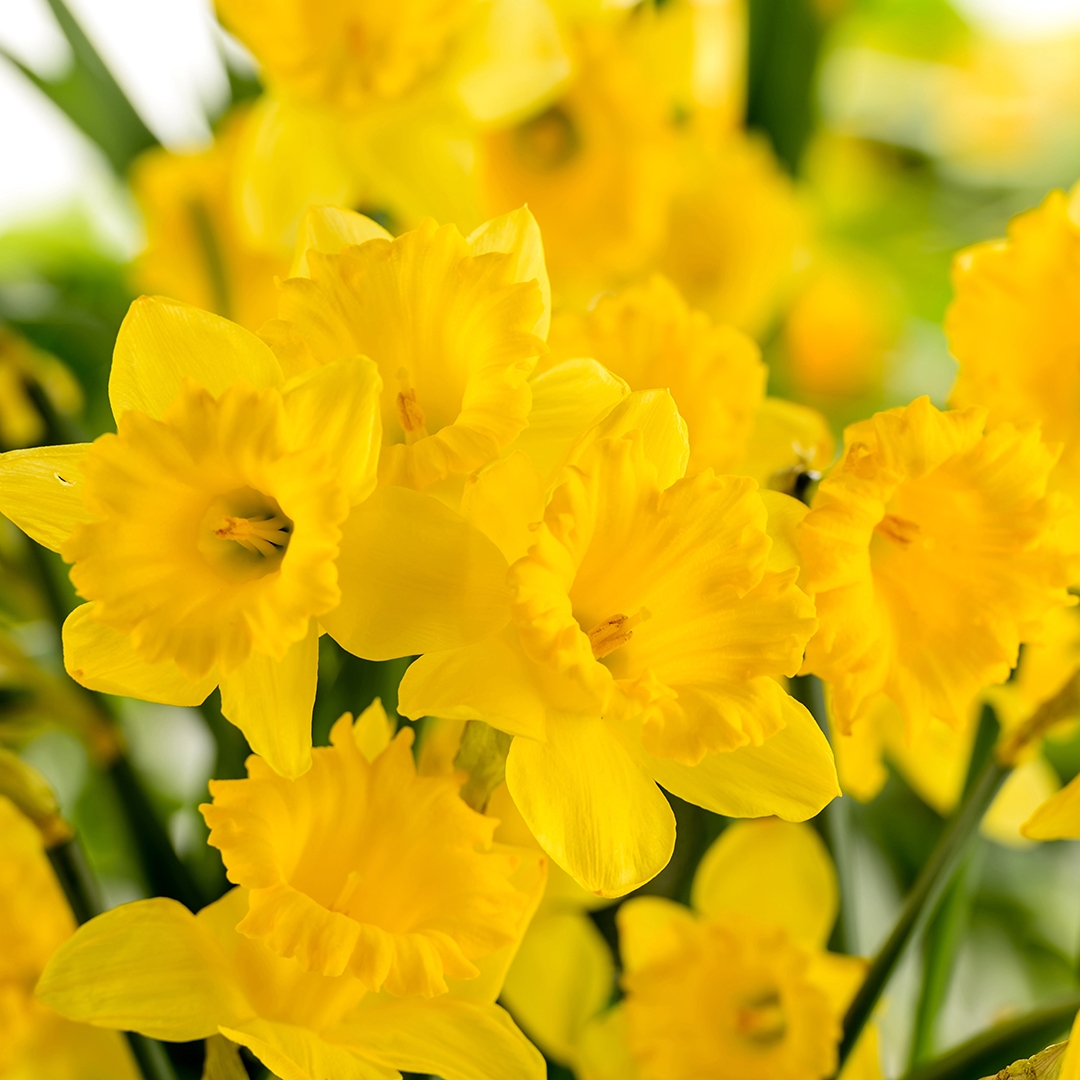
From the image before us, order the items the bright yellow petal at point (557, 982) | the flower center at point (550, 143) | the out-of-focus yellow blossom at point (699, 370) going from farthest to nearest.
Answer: the flower center at point (550, 143) < the bright yellow petal at point (557, 982) < the out-of-focus yellow blossom at point (699, 370)

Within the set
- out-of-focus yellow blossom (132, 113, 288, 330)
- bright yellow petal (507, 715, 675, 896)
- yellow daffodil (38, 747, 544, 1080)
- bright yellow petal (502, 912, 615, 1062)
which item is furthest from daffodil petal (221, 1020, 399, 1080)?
out-of-focus yellow blossom (132, 113, 288, 330)

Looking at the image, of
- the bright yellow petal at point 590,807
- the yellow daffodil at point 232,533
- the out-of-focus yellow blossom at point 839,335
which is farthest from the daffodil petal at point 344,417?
the out-of-focus yellow blossom at point 839,335

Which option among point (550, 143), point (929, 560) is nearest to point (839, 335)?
point (550, 143)

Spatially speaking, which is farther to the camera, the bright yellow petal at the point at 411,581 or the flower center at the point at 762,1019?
the flower center at the point at 762,1019

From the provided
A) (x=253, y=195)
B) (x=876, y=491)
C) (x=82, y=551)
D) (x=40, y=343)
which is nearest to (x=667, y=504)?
(x=876, y=491)

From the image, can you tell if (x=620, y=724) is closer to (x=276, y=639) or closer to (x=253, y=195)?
(x=276, y=639)

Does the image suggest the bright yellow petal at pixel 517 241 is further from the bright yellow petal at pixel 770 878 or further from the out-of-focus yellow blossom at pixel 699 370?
the bright yellow petal at pixel 770 878
